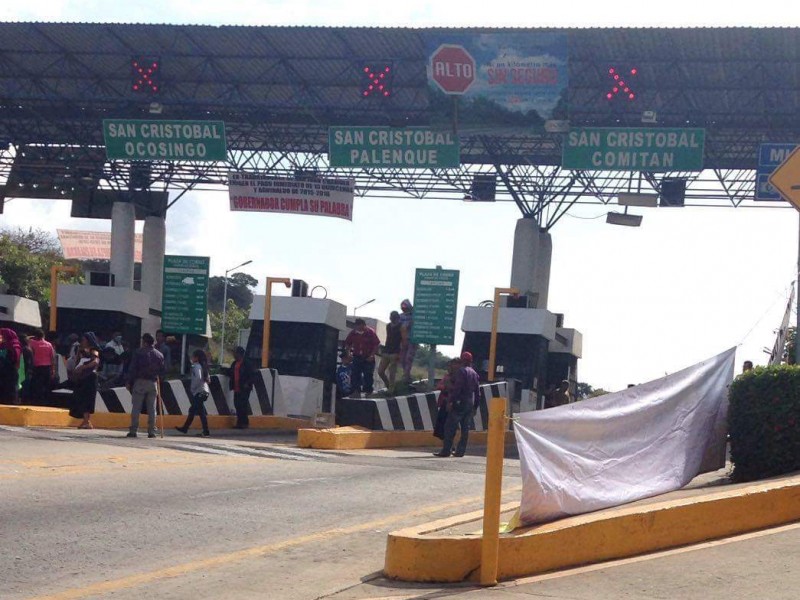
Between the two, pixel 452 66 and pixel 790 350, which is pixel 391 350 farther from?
pixel 790 350

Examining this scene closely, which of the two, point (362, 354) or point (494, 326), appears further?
point (494, 326)

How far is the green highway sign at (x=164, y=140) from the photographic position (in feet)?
106


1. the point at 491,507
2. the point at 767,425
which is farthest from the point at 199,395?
the point at 491,507

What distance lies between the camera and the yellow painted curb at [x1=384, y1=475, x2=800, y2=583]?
27.2 feet

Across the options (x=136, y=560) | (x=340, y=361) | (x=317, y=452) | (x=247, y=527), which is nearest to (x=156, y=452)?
(x=317, y=452)

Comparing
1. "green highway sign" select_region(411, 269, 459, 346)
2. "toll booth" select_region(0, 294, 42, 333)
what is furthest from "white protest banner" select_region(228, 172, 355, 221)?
"toll booth" select_region(0, 294, 42, 333)

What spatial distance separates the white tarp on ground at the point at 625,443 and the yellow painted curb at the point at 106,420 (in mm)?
12012

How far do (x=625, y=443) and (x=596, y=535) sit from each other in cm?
159

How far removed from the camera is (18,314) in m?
30.3

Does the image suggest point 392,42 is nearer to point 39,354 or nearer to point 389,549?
point 39,354

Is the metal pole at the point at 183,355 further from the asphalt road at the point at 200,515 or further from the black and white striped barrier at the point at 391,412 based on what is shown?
the asphalt road at the point at 200,515

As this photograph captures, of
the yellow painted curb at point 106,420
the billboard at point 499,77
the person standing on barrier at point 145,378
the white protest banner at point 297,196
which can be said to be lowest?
the yellow painted curb at point 106,420

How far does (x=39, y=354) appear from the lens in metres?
22.8

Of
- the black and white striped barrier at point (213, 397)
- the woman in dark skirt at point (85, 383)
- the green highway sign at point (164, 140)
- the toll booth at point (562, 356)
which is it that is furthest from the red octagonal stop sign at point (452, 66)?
the woman in dark skirt at point (85, 383)
